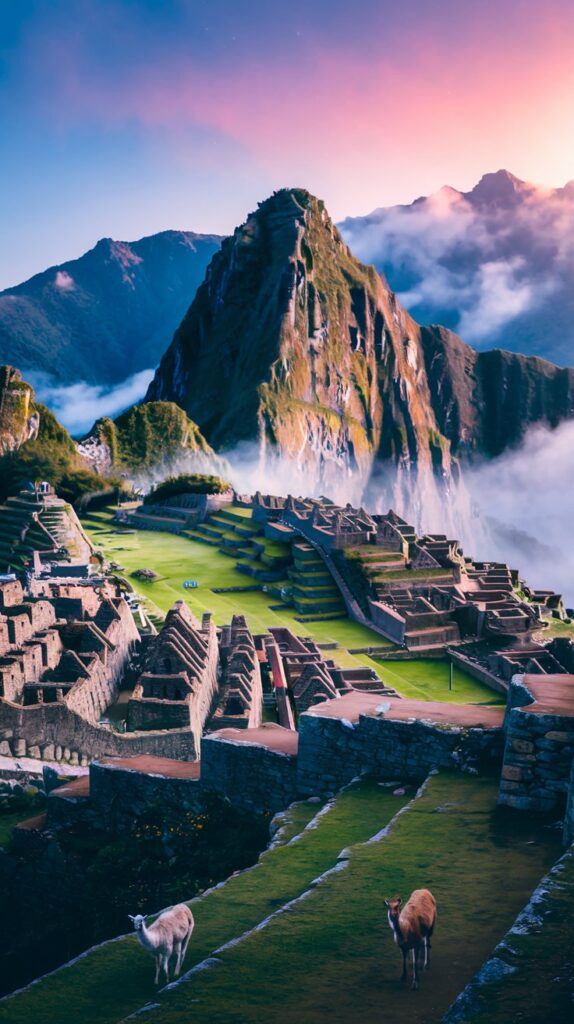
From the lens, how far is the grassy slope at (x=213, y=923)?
9.05m

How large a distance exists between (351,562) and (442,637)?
12.8 meters

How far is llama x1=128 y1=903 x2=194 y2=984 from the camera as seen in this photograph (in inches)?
342

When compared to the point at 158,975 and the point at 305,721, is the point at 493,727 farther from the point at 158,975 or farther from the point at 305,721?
the point at 158,975

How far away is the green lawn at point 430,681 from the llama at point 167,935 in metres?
33.3

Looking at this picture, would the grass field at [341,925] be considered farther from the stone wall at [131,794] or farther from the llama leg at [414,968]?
the stone wall at [131,794]

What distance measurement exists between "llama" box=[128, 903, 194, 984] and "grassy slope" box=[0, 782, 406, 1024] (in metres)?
0.24

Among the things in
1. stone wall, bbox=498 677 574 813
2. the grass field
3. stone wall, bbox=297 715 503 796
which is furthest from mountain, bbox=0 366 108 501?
stone wall, bbox=498 677 574 813

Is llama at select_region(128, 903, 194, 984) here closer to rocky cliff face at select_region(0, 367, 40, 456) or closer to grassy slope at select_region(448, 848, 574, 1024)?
grassy slope at select_region(448, 848, 574, 1024)

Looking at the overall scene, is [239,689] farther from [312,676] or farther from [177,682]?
[312,676]

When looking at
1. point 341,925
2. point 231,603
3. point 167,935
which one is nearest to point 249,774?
point 167,935

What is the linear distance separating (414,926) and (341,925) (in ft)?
4.25

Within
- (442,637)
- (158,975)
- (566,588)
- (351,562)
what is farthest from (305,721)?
(566,588)

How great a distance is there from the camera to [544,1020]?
596 cm

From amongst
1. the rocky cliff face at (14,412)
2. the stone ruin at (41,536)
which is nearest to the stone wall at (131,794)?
the stone ruin at (41,536)
